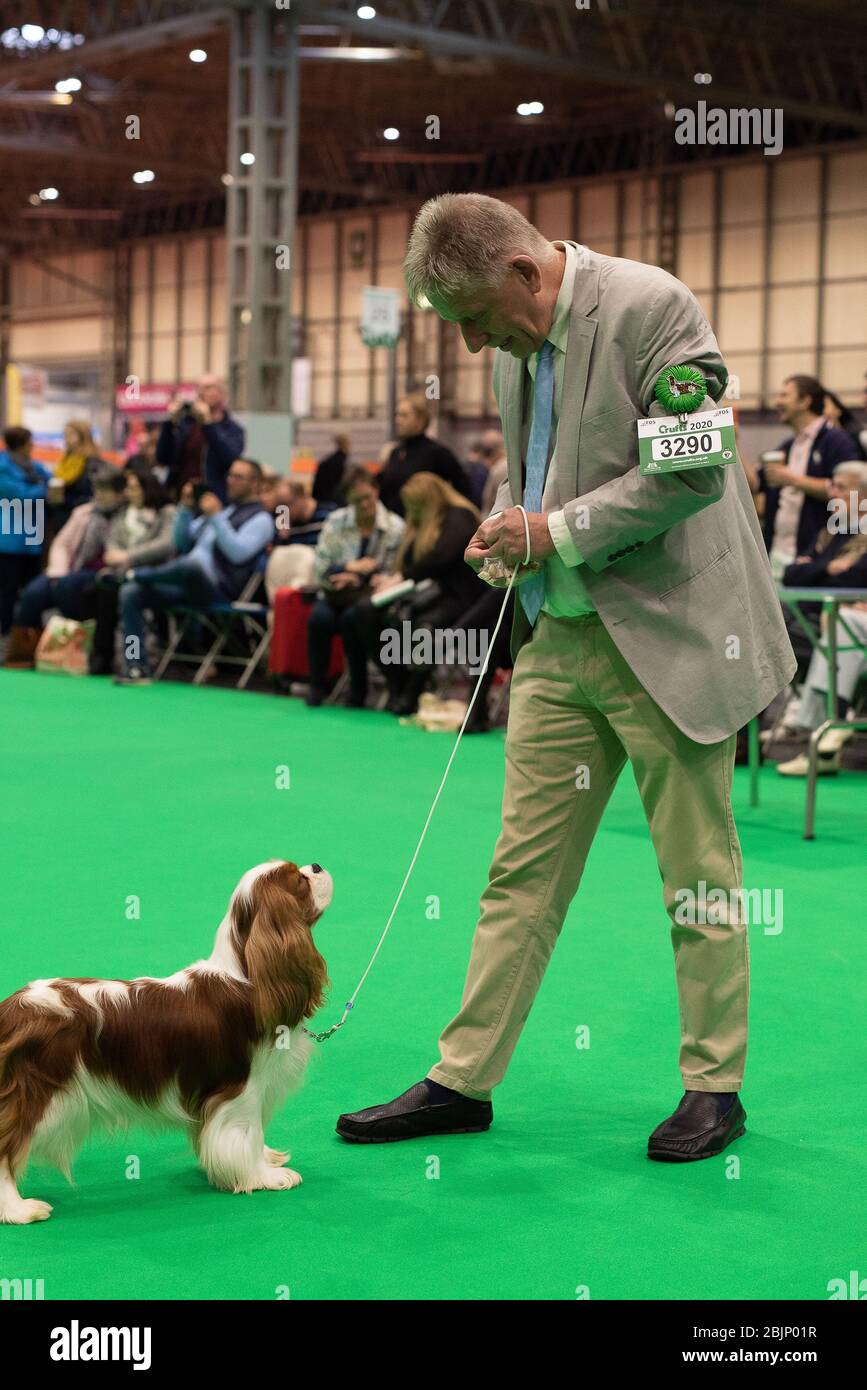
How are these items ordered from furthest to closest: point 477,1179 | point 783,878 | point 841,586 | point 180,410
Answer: point 180,410 → point 841,586 → point 783,878 → point 477,1179

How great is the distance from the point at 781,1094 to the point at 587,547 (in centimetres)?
127

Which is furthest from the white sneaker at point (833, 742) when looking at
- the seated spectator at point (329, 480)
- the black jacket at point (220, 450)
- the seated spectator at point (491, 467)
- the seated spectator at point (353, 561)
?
the black jacket at point (220, 450)

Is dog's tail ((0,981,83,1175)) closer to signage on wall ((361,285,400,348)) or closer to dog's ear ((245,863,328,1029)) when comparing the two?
dog's ear ((245,863,328,1029))

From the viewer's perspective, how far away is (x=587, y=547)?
106 inches

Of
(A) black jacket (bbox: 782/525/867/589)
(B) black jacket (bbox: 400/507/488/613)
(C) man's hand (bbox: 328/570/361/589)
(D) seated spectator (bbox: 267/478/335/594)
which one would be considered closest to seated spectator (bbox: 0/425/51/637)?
(D) seated spectator (bbox: 267/478/335/594)

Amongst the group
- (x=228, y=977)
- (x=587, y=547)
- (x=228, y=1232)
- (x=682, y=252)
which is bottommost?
(x=228, y=1232)

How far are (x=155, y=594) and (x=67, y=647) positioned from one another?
1.27 m

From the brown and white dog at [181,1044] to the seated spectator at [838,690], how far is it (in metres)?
4.87

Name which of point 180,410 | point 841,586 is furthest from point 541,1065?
point 180,410

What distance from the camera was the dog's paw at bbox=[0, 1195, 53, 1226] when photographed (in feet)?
8.31

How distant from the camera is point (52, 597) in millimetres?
12273

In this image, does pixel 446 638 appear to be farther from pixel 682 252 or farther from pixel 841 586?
pixel 682 252

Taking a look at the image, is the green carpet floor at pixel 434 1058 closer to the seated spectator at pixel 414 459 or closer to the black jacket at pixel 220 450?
the seated spectator at pixel 414 459

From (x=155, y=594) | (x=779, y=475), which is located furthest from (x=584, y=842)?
(x=155, y=594)
